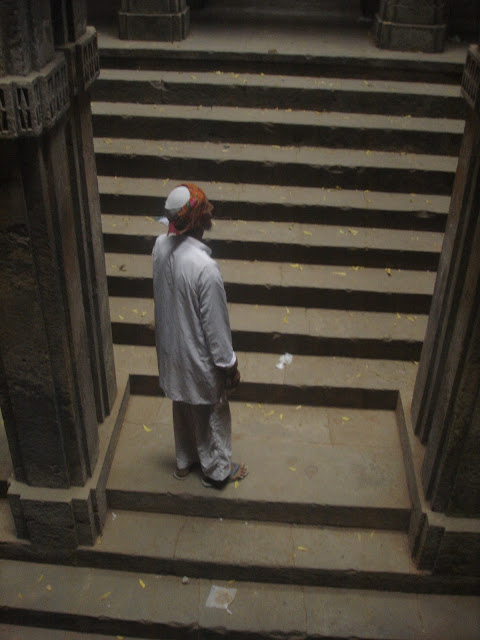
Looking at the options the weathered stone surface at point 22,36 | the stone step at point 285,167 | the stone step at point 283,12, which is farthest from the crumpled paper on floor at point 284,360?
the stone step at point 283,12

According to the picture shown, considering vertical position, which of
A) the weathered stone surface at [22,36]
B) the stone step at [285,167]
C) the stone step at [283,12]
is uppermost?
the weathered stone surface at [22,36]

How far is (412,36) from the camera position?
23.3ft

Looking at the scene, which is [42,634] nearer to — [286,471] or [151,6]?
[286,471]

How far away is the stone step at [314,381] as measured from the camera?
500 centimetres

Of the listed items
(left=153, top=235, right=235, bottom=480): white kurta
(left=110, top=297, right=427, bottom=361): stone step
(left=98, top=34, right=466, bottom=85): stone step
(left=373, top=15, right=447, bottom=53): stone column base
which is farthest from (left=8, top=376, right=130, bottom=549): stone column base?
(left=373, top=15, right=447, bottom=53): stone column base

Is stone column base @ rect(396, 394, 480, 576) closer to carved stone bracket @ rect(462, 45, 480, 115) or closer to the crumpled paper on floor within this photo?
the crumpled paper on floor

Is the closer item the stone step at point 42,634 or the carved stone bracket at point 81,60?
the carved stone bracket at point 81,60

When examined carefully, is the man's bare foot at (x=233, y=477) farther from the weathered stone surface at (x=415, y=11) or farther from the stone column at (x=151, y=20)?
the weathered stone surface at (x=415, y=11)

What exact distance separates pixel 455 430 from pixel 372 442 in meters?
1.23

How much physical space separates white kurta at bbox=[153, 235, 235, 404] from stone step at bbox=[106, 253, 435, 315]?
1751mm

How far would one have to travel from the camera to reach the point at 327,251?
225 inches

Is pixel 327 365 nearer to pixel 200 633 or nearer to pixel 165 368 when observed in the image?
pixel 165 368

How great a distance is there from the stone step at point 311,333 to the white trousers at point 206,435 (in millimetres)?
1250

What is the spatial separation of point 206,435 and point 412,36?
5350mm
